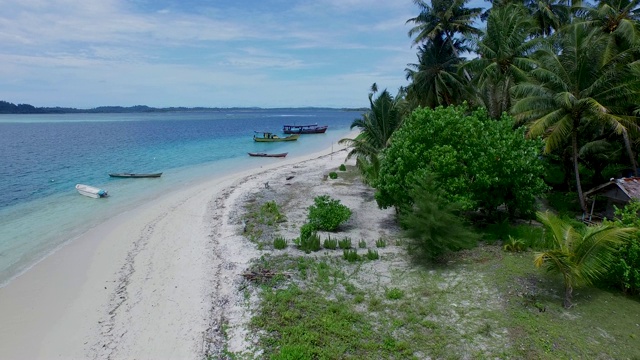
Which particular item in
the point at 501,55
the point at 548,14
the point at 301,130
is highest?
the point at 548,14

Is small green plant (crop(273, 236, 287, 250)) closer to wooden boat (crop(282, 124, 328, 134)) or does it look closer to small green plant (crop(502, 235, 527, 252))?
small green plant (crop(502, 235, 527, 252))

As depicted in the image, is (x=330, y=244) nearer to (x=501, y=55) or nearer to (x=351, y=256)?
(x=351, y=256)

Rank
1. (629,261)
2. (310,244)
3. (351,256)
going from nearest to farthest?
(629,261) → (351,256) → (310,244)

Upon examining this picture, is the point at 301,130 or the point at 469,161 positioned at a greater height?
the point at 469,161

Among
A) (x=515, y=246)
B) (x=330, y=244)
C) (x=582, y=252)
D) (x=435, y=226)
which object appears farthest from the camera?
(x=330, y=244)

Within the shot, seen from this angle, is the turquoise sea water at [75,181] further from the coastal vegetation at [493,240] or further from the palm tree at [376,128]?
the palm tree at [376,128]

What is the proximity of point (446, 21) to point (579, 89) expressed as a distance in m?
16.3

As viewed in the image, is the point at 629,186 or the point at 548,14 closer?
the point at 629,186

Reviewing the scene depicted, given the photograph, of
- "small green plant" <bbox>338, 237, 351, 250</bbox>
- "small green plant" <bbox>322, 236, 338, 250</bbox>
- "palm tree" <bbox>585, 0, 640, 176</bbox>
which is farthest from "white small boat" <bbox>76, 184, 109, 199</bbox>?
"palm tree" <bbox>585, 0, 640, 176</bbox>

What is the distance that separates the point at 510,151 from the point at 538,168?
149 centimetres

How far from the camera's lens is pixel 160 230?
2033 centimetres

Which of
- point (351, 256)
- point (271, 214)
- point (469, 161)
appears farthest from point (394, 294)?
point (271, 214)

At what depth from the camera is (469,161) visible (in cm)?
1616

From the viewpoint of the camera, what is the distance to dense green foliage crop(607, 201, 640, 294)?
35.7 ft
